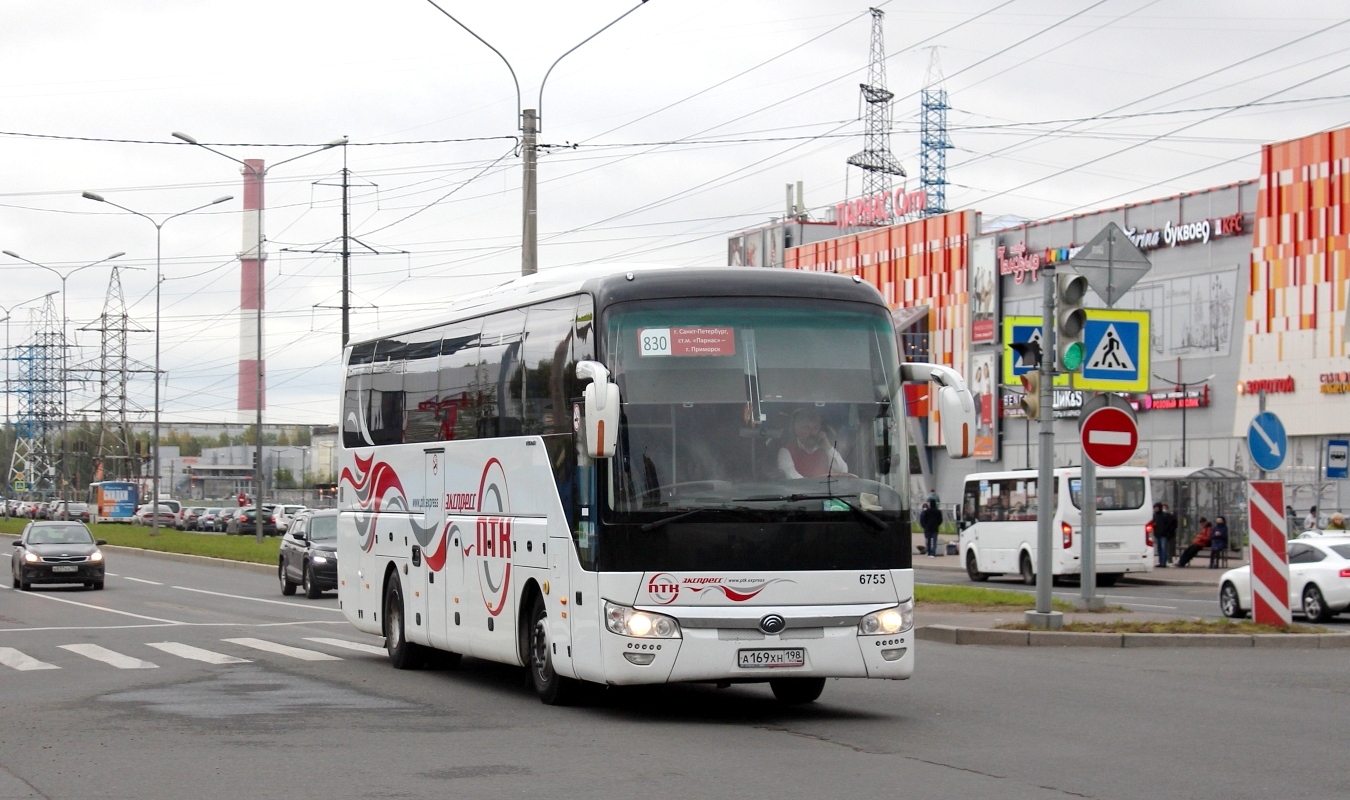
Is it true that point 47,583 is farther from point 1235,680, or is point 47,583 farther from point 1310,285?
point 1310,285

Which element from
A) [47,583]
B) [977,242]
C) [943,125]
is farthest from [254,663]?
[943,125]

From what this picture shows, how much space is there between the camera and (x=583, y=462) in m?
12.5

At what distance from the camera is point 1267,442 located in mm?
20781

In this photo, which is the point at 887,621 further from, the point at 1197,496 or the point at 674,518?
the point at 1197,496

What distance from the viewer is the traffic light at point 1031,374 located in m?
19.4

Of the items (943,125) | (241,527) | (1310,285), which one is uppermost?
(943,125)

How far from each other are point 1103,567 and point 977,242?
44.4m

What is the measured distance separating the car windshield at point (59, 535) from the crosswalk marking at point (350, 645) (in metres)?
17.3

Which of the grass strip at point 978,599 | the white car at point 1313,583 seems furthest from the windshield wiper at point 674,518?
the white car at point 1313,583

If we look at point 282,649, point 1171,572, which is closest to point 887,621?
point 282,649

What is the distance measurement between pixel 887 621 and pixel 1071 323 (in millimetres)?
7658

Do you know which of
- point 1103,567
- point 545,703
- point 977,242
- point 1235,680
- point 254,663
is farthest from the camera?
point 977,242

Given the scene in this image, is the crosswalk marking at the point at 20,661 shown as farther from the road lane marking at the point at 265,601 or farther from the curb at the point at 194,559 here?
the curb at the point at 194,559

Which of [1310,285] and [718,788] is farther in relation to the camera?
[1310,285]
